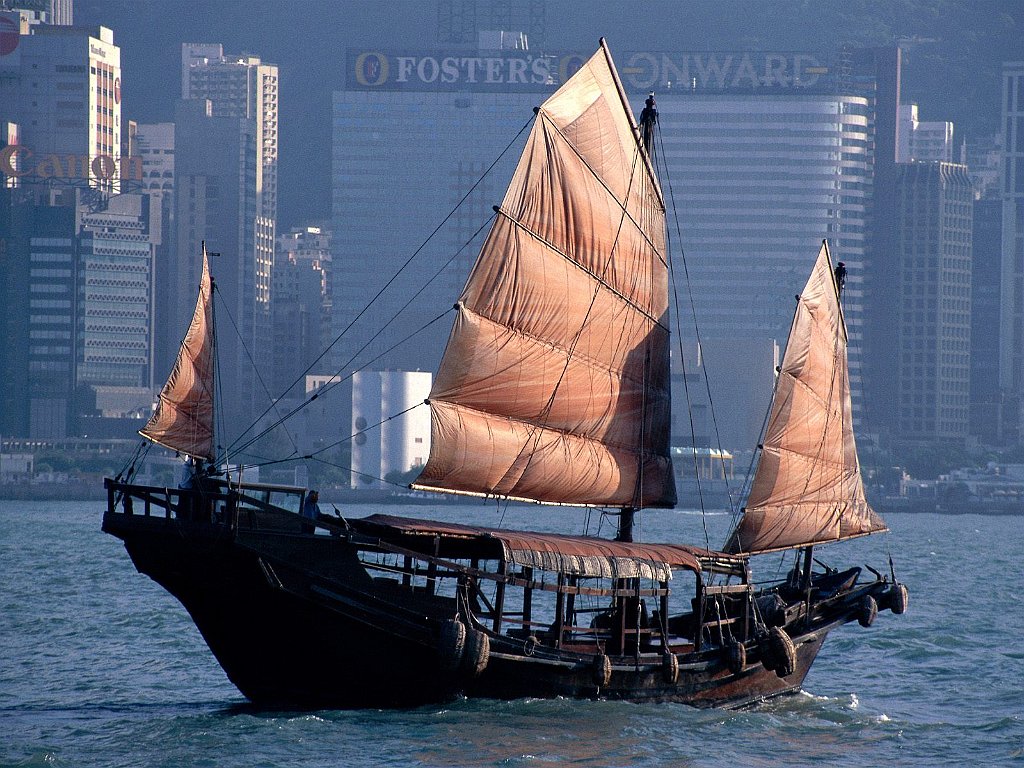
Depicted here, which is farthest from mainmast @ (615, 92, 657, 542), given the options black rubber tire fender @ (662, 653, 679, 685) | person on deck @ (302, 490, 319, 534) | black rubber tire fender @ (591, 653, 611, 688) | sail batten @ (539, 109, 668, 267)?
person on deck @ (302, 490, 319, 534)

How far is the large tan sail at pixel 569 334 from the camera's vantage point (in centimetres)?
3216

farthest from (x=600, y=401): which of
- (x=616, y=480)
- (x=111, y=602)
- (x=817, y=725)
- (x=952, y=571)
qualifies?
(x=952, y=571)

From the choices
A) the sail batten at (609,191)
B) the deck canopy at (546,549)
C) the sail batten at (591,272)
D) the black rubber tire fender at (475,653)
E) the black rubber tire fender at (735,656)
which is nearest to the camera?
the black rubber tire fender at (475,653)

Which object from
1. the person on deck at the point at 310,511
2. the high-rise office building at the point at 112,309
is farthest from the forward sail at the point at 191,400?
the high-rise office building at the point at 112,309

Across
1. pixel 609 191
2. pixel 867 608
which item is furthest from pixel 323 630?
pixel 867 608

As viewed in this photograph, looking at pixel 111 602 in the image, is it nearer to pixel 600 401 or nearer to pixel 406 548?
pixel 600 401

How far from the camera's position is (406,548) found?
91.1 ft

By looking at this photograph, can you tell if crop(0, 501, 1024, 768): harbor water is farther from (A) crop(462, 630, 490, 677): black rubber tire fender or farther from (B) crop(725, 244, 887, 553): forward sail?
(B) crop(725, 244, 887, 553): forward sail

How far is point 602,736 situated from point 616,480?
8.58 m

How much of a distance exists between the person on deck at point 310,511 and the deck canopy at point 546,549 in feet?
2.43

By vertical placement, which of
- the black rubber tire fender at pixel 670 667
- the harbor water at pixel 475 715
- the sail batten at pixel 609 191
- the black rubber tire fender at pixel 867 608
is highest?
the sail batten at pixel 609 191

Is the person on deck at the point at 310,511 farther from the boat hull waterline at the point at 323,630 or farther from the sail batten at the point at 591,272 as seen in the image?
the sail batten at the point at 591,272

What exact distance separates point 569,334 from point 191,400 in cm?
751

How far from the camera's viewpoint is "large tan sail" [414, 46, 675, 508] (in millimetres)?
32156
